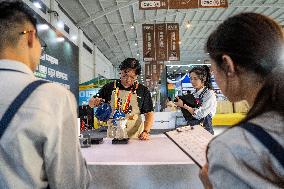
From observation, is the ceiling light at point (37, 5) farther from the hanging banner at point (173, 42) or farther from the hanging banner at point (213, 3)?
the hanging banner at point (213, 3)

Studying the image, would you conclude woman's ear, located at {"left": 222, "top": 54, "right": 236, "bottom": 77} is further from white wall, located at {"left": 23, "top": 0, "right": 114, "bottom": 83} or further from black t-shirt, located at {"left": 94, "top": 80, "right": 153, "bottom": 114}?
white wall, located at {"left": 23, "top": 0, "right": 114, "bottom": 83}

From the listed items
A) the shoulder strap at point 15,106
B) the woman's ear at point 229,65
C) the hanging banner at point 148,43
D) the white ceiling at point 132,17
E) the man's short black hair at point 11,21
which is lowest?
the shoulder strap at point 15,106

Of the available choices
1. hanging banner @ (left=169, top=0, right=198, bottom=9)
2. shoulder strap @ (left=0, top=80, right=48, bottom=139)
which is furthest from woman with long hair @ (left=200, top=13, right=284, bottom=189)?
hanging banner @ (left=169, top=0, right=198, bottom=9)

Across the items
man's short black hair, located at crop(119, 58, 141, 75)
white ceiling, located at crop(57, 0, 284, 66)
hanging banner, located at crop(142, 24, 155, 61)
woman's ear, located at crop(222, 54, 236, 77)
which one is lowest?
woman's ear, located at crop(222, 54, 236, 77)

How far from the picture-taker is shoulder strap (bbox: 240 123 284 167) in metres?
0.80

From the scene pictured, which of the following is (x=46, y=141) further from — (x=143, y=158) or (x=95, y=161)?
(x=143, y=158)

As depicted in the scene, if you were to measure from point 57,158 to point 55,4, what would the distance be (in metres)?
9.52

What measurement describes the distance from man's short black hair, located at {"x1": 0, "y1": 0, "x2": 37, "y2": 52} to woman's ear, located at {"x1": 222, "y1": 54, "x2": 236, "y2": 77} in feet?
2.46

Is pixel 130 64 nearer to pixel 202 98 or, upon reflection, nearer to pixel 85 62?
pixel 202 98

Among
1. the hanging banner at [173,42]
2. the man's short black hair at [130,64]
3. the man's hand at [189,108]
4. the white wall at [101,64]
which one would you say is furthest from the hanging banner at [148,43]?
the white wall at [101,64]

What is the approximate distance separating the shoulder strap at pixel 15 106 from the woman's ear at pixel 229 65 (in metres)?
0.60

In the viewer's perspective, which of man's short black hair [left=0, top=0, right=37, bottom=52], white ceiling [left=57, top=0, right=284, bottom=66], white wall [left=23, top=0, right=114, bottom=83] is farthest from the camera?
white ceiling [left=57, top=0, right=284, bottom=66]

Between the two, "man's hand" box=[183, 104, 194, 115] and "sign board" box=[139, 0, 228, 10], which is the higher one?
"sign board" box=[139, 0, 228, 10]

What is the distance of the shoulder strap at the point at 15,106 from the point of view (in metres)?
1.01
